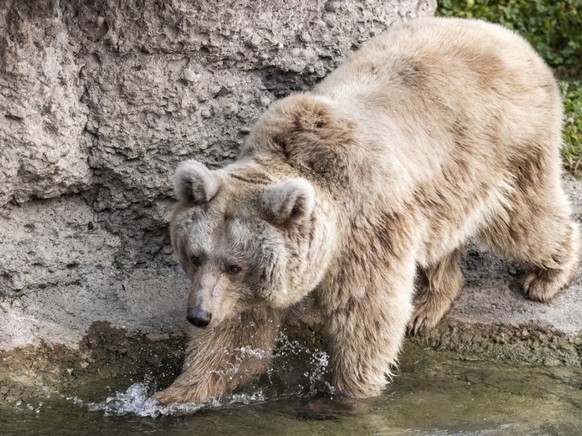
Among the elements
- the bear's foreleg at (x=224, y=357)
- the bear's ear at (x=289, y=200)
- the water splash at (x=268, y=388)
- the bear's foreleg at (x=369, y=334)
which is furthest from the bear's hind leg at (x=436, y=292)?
the bear's ear at (x=289, y=200)

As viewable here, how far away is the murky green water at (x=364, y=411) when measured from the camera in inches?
244

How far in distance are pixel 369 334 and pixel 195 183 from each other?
135 centimetres

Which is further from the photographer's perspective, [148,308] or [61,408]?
[148,308]

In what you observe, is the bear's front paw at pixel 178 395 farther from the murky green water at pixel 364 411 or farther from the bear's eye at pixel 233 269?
the bear's eye at pixel 233 269

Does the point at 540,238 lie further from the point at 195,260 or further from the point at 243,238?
the point at 195,260

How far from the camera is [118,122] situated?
712cm

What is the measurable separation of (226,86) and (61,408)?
236 cm

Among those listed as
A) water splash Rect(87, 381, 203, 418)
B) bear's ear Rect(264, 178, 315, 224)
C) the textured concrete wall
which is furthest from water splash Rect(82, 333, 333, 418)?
bear's ear Rect(264, 178, 315, 224)

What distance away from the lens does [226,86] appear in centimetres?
744

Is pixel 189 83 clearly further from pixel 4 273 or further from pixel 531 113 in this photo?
pixel 531 113

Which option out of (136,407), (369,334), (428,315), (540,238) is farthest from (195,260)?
(540,238)

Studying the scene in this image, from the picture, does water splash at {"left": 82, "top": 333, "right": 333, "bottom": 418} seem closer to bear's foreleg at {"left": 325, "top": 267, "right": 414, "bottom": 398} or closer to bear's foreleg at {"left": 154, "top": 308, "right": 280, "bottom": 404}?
bear's foreleg at {"left": 154, "top": 308, "right": 280, "bottom": 404}

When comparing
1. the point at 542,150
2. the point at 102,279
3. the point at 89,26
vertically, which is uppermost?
the point at 89,26

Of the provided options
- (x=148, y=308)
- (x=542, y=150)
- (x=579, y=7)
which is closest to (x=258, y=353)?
(x=148, y=308)
